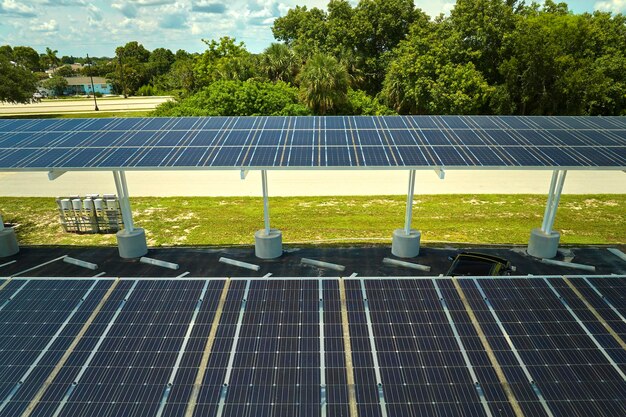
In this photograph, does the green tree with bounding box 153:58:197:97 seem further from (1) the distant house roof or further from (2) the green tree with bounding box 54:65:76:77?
(2) the green tree with bounding box 54:65:76:77

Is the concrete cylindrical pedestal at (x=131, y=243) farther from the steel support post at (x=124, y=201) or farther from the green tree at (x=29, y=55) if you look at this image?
the green tree at (x=29, y=55)

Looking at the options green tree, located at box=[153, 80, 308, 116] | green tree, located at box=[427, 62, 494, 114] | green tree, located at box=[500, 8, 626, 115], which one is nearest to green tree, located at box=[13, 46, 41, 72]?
green tree, located at box=[153, 80, 308, 116]

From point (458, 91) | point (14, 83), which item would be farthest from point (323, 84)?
point (14, 83)

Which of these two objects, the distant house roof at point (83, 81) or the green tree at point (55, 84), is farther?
the distant house roof at point (83, 81)

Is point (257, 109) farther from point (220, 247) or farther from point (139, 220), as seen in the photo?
point (220, 247)

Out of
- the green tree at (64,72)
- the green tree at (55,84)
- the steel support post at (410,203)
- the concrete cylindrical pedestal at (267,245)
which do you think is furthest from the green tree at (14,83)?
the green tree at (64,72)
